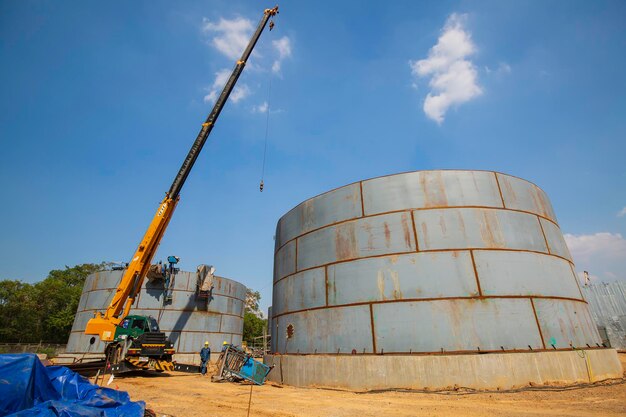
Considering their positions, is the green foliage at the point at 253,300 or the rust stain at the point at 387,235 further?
the green foliage at the point at 253,300

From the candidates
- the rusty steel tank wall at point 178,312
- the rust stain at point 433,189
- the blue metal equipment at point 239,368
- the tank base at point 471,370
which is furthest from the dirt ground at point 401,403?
the rusty steel tank wall at point 178,312

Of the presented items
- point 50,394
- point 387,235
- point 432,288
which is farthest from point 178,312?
point 432,288

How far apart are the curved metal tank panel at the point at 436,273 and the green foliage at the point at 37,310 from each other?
47529 millimetres

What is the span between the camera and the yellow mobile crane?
47.6 ft

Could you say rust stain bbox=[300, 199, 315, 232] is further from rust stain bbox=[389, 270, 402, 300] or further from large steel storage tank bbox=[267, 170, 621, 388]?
rust stain bbox=[389, 270, 402, 300]

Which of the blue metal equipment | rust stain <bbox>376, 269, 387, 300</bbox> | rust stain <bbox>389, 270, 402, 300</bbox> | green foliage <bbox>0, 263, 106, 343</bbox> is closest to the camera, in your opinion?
rust stain <bbox>389, 270, 402, 300</bbox>

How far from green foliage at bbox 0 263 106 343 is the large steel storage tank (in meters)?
47.6

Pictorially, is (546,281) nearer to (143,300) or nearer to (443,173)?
(443,173)

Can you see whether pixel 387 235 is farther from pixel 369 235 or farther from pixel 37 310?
pixel 37 310

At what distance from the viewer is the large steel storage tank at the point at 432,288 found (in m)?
9.59

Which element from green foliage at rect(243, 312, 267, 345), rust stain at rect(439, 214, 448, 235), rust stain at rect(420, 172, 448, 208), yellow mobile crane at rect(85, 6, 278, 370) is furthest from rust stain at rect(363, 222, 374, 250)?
green foliage at rect(243, 312, 267, 345)

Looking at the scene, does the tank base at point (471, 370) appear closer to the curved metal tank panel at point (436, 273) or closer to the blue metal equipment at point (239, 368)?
the curved metal tank panel at point (436, 273)

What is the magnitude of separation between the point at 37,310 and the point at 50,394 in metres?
53.9

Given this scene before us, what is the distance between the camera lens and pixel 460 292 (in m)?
10.1
